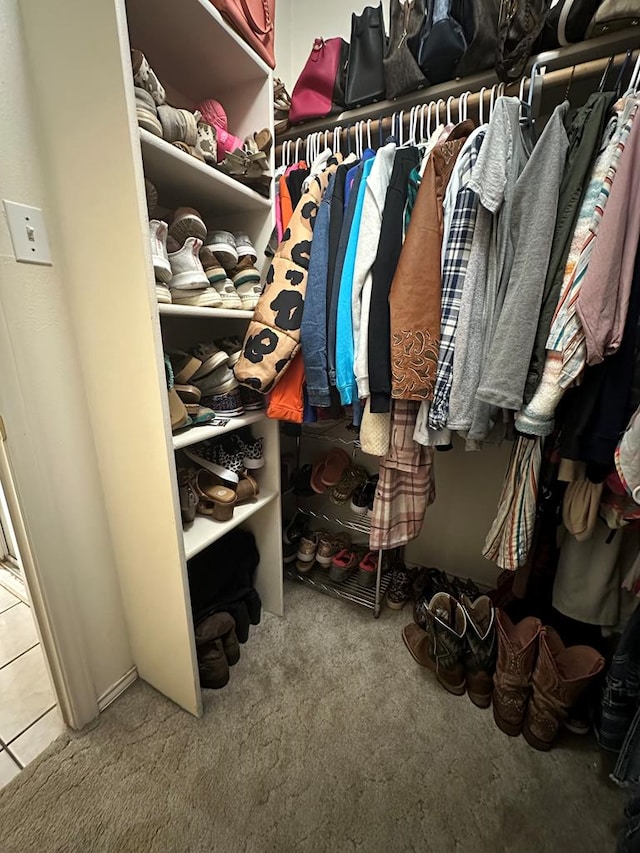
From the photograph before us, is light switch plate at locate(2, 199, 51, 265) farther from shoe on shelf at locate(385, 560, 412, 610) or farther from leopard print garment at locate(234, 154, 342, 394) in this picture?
shoe on shelf at locate(385, 560, 412, 610)

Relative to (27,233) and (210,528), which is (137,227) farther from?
(210,528)

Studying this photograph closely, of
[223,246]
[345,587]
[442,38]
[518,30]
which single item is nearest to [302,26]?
[442,38]

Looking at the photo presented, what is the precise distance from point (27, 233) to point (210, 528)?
0.84 meters

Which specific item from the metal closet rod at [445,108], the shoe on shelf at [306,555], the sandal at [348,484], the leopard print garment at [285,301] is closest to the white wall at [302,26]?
the metal closet rod at [445,108]

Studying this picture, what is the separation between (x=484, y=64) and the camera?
2.98 feet

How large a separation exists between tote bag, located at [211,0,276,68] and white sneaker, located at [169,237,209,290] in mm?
530

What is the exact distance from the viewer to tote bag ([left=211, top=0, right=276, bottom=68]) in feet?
2.76

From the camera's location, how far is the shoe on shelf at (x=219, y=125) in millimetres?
950

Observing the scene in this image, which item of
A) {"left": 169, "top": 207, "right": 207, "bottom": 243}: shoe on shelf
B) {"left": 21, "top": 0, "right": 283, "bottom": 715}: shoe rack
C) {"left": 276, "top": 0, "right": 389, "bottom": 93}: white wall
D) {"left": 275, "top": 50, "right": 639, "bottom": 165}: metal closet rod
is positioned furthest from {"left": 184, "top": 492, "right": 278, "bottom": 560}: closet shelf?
{"left": 276, "top": 0, "right": 389, "bottom": 93}: white wall

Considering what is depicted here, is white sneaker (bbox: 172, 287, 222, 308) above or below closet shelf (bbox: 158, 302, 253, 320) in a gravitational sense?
above

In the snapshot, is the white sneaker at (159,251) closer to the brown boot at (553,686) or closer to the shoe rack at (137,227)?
the shoe rack at (137,227)

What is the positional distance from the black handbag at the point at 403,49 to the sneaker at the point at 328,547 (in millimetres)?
1585

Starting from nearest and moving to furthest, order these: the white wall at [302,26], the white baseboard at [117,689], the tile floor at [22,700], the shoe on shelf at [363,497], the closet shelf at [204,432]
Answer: the closet shelf at [204,432] → the tile floor at [22,700] → the white baseboard at [117,689] → the white wall at [302,26] → the shoe on shelf at [363,497]

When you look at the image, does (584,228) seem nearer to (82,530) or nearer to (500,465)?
(500,465)
